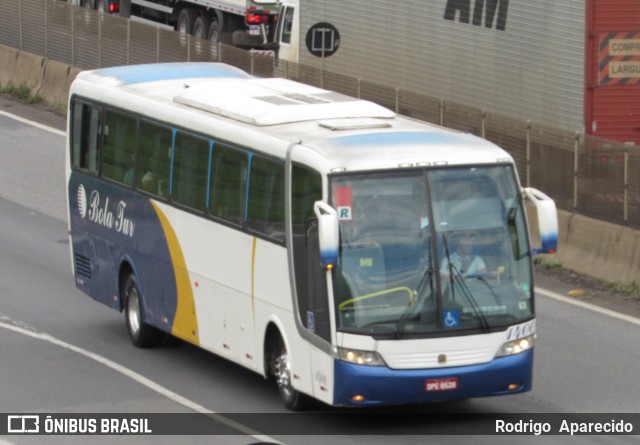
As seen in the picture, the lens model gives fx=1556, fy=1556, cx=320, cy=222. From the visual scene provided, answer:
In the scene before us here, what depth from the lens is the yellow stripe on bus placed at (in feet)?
52.5

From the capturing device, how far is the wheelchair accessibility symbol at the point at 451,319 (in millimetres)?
13109

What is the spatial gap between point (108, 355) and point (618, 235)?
709 centimetres

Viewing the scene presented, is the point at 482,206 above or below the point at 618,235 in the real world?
above

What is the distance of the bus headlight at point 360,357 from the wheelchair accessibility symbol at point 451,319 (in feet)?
2.10

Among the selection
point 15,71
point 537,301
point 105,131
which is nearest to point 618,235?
point 537,301

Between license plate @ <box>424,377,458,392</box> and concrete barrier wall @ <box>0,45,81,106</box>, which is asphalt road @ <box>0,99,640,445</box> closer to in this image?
license plate @ <box>424,377,458,392</box>

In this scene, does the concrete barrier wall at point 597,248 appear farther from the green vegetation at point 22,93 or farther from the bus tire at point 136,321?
the green vegetation at point 22,93

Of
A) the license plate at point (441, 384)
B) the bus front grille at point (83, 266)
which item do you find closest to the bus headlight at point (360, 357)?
the license plate at point (441, 384)

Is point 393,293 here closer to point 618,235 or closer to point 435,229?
point 435,229

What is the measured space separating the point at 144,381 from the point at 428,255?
3.97 metres

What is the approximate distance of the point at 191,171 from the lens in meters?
15.9

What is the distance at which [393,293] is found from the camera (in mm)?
13039

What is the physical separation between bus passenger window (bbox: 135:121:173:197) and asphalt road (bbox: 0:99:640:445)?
1878mm

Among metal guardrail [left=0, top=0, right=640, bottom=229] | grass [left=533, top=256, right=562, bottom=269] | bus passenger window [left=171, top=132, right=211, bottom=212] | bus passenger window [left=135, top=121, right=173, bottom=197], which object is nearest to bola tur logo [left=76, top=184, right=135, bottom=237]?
bus passenger window [left=135, top=121, right=173, bottom=197]
